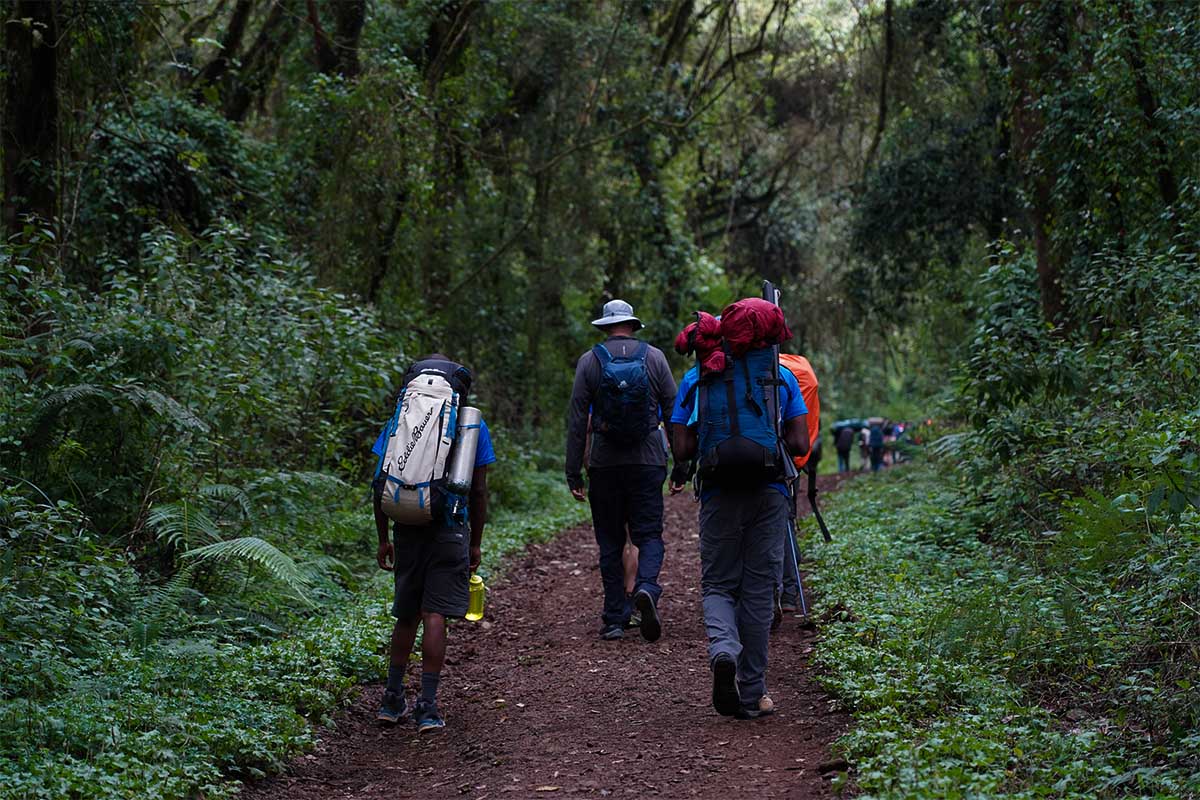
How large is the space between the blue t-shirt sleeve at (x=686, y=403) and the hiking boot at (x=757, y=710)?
5.02ft

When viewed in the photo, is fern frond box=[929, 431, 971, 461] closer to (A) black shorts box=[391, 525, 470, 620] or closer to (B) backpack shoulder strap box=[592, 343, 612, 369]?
(B) backpack shoulder strap box=[592, 343, 612, 369]

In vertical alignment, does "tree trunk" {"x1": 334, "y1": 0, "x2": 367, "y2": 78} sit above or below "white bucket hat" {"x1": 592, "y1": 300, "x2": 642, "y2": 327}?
above

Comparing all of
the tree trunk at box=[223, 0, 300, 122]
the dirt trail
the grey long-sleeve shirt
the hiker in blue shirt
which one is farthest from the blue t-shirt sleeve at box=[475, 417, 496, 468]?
the tree trunk at box=[223, 0, 300, 122]

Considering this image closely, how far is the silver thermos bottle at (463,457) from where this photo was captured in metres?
6.07

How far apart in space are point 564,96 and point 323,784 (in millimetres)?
17170

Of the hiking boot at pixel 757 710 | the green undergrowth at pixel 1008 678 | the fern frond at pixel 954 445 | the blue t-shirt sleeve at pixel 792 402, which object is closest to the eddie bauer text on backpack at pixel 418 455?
the blue t-shirt sleeve at pixel 792 402

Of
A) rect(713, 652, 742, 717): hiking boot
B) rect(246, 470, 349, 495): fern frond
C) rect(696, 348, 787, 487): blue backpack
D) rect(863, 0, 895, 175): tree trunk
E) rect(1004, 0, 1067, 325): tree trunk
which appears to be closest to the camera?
rect(713, 652, 742, 717): hiking boot

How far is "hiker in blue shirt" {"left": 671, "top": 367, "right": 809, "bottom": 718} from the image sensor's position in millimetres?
5961

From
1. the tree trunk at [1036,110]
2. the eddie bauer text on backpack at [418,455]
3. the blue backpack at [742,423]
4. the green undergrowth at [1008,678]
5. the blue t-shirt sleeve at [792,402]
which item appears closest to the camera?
the green undergrowth at [1008,678]

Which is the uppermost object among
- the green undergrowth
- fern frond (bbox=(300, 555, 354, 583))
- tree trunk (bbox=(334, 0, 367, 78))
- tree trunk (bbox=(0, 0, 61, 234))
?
tree trunk (bbox=(334, 0, 367, 78))

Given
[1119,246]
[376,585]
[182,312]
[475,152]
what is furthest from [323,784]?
[475,152]

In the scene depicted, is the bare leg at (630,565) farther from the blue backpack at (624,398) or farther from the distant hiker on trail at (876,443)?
the distant hiker on trail at (876,443)

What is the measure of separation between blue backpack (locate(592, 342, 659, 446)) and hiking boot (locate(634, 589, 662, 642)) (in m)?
1.09

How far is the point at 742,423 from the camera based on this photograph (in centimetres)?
591
